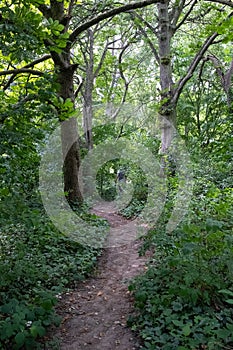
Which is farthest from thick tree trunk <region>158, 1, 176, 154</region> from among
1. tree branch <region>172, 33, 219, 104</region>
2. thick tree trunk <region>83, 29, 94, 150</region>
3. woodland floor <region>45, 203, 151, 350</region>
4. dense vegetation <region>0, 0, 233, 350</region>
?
woodland floor <region>45, 203, 151, 350</region>

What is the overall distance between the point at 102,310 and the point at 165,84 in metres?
8.16

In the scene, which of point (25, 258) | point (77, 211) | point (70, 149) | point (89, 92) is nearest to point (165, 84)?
point (89, 92)

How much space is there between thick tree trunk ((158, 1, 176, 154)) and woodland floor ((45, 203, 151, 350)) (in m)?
5.30

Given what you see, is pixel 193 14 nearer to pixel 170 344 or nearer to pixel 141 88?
pixel 141 88

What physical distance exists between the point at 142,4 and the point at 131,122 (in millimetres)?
11039

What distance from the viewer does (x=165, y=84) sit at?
1070 cm

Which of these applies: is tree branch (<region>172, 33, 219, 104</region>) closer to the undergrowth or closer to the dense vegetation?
the dense vegetation

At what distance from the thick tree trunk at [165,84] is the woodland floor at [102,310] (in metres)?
5.30

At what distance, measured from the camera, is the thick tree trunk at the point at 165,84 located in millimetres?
10250

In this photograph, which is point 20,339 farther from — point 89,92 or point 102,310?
point 89,92

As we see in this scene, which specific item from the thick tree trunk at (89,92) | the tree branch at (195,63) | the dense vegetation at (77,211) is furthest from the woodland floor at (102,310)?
the thick tree trunk at (89,92)

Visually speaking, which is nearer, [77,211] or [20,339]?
[20,339]

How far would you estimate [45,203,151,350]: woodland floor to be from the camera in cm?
347

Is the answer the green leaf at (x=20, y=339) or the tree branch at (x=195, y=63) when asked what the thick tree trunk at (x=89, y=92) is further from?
the green leaf at (x=20, y=339)
